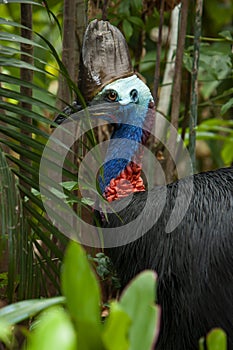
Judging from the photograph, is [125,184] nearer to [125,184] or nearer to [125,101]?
[125,184]

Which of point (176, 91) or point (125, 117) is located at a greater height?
point (176, 91)

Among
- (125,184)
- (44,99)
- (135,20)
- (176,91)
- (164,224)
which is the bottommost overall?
(164,224)

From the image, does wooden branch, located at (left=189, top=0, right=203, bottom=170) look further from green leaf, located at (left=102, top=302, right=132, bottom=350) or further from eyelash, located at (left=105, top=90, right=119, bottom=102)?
green leaf, located at (left=102, top=302, right=132, bottom=350)

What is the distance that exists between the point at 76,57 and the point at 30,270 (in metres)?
1.13

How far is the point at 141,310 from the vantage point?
0.85 m

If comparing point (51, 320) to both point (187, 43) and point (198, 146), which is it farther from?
point (198, 146)

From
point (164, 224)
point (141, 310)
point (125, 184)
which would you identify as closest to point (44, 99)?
point (125, 184)

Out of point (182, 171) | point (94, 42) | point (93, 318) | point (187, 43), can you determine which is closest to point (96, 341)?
point (93, 318)

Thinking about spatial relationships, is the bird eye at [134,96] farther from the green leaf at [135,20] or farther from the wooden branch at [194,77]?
the green leaf at [135,20]

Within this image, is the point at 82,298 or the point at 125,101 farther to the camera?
the point at 125,101

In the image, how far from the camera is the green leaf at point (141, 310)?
84 centimetres

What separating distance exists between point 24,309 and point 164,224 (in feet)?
3.76

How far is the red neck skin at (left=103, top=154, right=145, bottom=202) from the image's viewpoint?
91.5 inches

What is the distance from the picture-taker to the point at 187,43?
3.58 m
